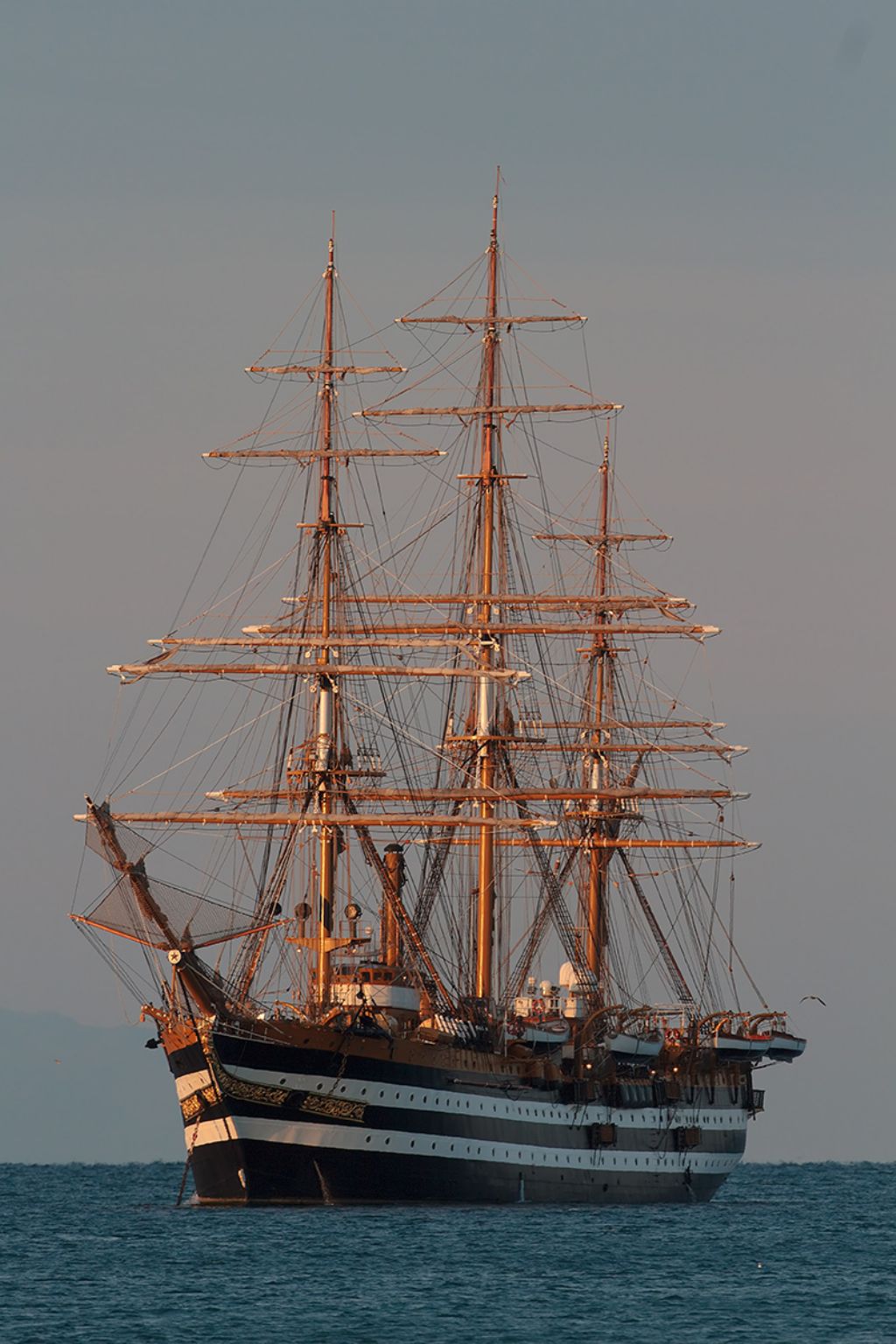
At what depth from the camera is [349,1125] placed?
321 feet

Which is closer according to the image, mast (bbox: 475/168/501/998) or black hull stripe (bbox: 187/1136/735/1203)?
black hull stripe (bbox: 187/1136/735/1203)

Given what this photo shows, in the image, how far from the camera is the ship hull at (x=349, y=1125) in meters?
97.0

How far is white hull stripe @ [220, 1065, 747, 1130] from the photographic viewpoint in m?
96.9

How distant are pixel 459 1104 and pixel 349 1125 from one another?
6.73m

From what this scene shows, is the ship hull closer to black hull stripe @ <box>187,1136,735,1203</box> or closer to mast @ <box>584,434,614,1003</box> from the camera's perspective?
Answer: black hull stripe @ <box>187,1136,735,1203</box>

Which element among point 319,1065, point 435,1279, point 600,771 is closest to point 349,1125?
point 319,1065

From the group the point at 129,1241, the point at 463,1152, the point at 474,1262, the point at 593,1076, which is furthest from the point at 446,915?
the point at 474,1262

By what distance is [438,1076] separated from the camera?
10206cm

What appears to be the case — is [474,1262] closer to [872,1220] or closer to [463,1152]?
[463,1152]

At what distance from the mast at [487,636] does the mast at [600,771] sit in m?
14.4

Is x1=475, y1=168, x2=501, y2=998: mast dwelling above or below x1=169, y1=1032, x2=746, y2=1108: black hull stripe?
above

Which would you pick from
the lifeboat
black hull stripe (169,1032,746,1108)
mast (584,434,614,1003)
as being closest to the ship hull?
black hull stripe (169,1032,746,1108)

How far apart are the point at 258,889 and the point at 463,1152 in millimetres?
13427

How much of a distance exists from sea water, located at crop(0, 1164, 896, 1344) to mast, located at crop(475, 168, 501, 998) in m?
13.4
